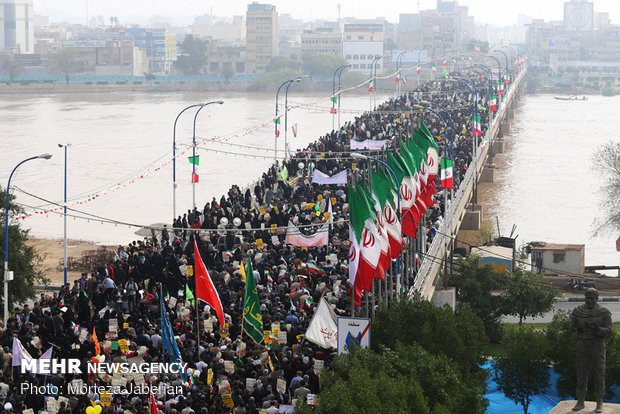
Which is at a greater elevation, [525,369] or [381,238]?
[381,238]

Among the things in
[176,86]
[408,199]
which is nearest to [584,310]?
[408,199]

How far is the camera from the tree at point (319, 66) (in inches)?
5546

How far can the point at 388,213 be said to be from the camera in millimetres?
18125

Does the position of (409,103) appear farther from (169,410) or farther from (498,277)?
(169,410)

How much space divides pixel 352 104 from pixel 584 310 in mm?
91261

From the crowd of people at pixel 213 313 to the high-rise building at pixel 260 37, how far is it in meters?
128

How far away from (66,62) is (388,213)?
12796 cm

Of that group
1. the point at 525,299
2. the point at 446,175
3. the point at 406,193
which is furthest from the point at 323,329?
the point at 446,175

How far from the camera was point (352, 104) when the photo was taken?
10331cm

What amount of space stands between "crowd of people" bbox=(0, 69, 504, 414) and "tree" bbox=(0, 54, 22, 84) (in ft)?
388

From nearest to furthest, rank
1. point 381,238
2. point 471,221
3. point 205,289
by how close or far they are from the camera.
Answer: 1. point 205,289
2. point 381,238
3. point 471,221

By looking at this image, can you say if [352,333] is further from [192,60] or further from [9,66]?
[9,66]

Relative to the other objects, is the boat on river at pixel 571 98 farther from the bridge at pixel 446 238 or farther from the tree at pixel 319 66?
the bridge at pixel 446 238

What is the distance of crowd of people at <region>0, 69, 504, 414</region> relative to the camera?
561 inches
